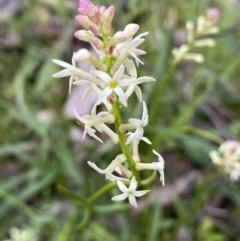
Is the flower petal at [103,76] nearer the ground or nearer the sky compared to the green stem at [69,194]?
nearer the sky

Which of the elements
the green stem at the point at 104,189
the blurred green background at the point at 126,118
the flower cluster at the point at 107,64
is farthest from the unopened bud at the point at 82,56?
the blurred green background at the point at 126,118

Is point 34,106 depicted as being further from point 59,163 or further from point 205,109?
point 205,109

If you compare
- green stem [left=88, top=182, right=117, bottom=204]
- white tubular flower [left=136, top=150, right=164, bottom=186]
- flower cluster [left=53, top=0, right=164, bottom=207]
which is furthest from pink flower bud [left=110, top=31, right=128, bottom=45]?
green stem [left=88, top=182, right=117, bottom=204]

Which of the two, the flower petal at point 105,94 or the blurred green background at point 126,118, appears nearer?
the flower petal at point 105,94

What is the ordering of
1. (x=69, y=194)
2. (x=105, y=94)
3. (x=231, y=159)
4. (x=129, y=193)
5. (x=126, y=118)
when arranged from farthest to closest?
(x=126, y=118)
(x=231, y=159)
(x=69, y=194)
(x=129, y=193)
(x=105, y=94)

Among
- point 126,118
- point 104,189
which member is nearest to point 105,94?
point 104,189

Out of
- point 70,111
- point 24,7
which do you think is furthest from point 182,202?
point 24,7

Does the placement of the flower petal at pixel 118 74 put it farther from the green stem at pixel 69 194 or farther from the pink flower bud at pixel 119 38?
the green stem at pixel 69 194

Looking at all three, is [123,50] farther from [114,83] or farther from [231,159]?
[231,159]
